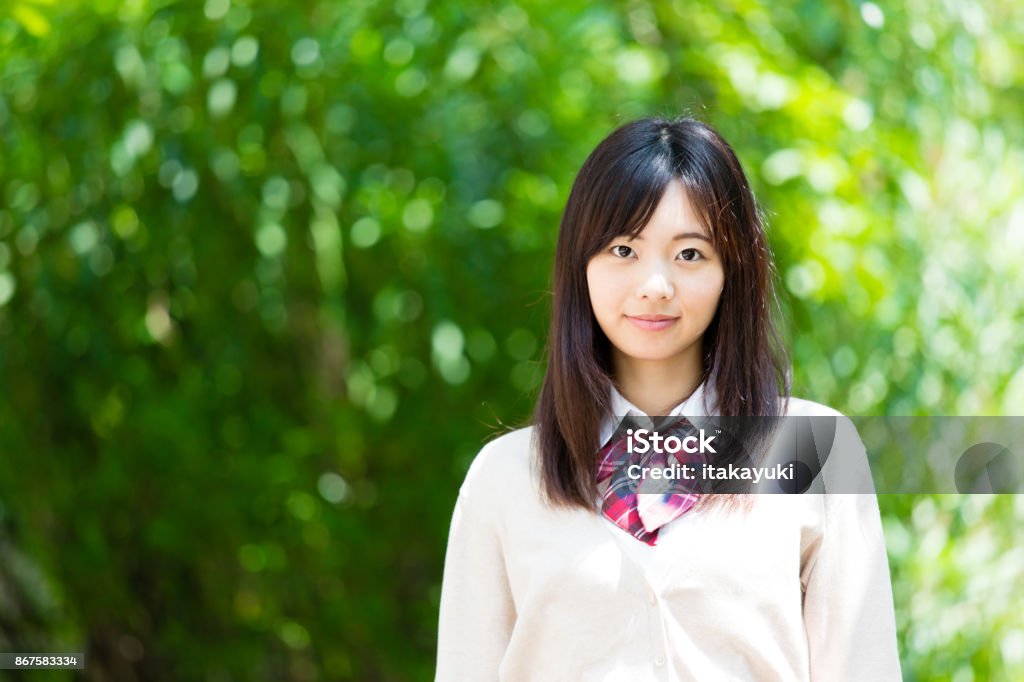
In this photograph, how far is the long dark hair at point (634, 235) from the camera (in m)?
1.02

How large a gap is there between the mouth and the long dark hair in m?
0.06

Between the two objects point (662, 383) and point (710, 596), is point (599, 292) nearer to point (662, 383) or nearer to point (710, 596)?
point (662, 383)

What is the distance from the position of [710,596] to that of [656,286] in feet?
0.86

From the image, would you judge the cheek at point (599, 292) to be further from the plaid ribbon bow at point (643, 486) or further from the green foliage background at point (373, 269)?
the green foliage background at point (373, 269)

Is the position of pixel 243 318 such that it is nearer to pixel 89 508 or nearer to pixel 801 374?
pixel 89 508

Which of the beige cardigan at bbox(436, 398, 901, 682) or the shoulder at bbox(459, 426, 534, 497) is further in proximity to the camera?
the shoulder at bbox(459, 426, 534, 497)

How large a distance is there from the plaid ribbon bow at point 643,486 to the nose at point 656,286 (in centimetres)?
12

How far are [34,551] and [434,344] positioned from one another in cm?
96

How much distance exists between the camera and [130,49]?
189cm

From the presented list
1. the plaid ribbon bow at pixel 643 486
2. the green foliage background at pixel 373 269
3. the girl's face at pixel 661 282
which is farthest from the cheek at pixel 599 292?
the green foliage background at pixel 373 269

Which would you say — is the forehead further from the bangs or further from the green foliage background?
the green foliage background

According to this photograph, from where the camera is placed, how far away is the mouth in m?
1.03

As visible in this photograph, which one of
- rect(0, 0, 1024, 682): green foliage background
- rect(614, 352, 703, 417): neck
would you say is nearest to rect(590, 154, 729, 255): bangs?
rect(614, 352, 703, 417): neck

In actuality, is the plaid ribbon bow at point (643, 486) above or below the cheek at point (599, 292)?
below
